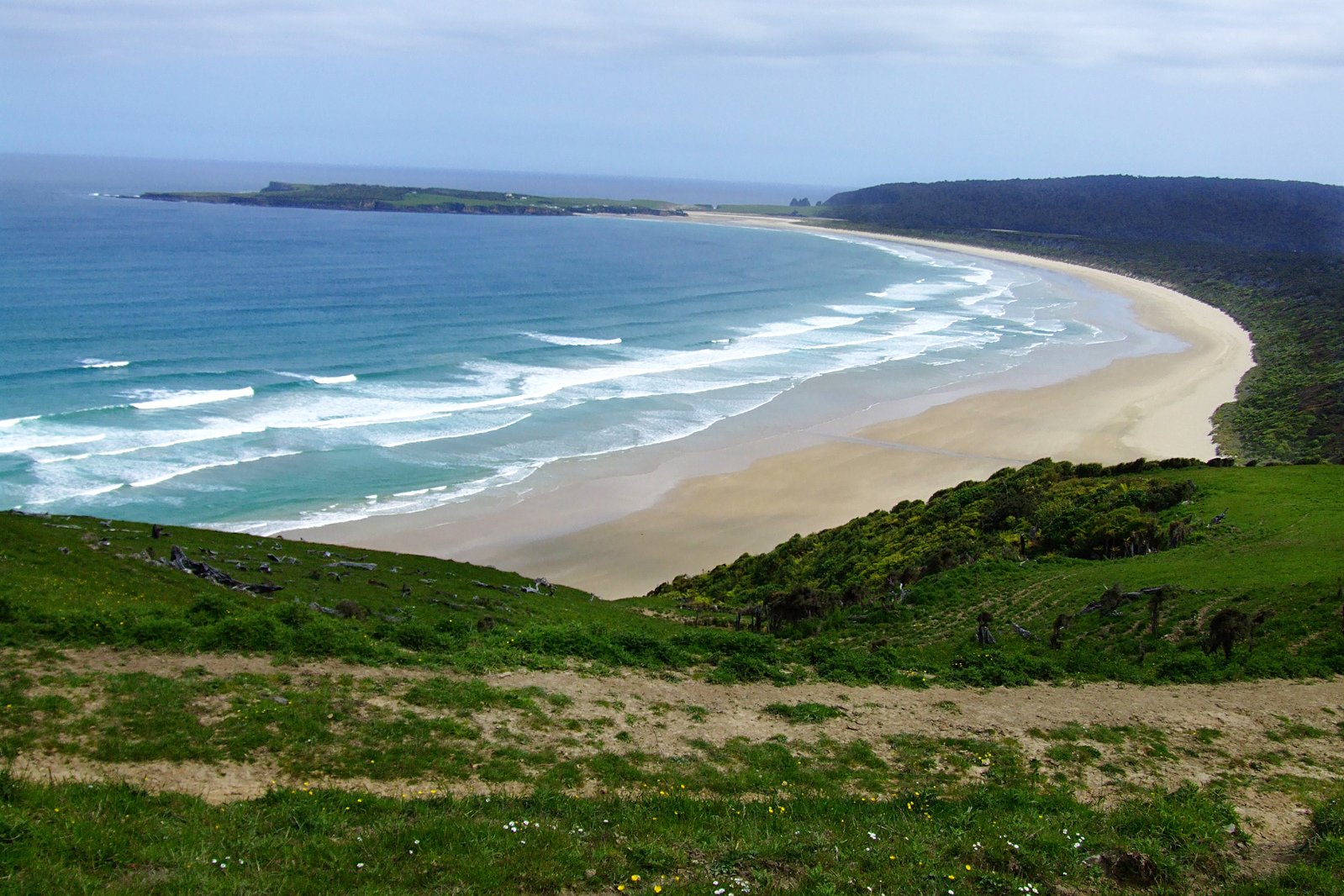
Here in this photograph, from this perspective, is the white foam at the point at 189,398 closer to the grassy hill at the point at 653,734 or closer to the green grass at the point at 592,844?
the grassy hill at the point at 653,734

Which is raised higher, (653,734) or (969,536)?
(653,734)

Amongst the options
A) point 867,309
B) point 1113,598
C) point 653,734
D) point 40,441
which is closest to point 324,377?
point 40,441

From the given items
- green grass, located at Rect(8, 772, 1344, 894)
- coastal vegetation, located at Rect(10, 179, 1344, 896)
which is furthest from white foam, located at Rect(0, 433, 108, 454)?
green grass, located at Rect(8, 772, 1344, 894)

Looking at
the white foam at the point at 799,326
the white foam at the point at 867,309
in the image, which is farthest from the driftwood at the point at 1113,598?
the white foam at the point at 867,309

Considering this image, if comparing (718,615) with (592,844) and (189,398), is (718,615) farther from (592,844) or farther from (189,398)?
(189,398)

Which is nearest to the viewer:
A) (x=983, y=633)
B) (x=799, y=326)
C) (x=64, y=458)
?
(x=983, y=633)

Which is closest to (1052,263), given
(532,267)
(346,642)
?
(532,267)

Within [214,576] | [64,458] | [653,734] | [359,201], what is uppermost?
[359,201]
